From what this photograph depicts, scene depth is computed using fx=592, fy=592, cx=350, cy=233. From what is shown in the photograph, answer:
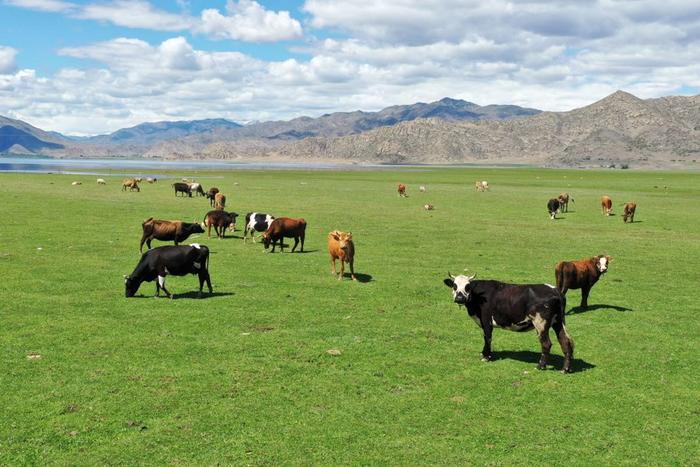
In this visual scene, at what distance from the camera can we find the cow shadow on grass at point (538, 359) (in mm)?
12930

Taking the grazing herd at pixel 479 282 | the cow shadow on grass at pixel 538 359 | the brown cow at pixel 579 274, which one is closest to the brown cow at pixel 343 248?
the grazing herd at pixel 479 282

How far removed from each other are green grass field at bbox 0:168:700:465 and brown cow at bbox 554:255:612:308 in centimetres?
81

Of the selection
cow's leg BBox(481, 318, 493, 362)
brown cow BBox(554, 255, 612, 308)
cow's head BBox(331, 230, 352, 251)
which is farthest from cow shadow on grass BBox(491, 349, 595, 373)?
cow's head BBox(331, 230, 352, 251)

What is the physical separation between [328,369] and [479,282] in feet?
13.0

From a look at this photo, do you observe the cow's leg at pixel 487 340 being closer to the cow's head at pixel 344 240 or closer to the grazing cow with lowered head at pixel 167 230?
the cow's head at pixel 344 240

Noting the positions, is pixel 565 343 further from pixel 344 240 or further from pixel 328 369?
pixel 344 240

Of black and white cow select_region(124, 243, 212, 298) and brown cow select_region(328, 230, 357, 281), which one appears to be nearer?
black and white cow select_region(124, 243, 212, 298)

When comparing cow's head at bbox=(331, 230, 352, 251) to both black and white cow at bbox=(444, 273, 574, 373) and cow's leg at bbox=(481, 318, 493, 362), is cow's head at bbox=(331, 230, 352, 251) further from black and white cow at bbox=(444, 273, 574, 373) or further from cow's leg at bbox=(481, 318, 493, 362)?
cow's leg at bbox=(481, 318, 493, 362)

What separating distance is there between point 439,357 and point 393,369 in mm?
1370

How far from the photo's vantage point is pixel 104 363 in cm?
1259

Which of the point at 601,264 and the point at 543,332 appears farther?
the point at 601,264

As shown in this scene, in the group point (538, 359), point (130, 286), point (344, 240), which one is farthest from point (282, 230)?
point (538, 359)

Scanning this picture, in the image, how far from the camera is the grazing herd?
12500 mm

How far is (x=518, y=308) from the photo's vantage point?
41.4 feet
